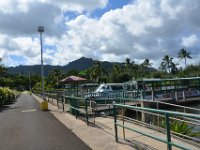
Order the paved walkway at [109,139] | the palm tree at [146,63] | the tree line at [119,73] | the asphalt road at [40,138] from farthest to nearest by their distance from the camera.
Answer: the palm tree at [146,63], the tree line at [119,73], the asphalt road at [40,138], the paved walkway at [109,139]

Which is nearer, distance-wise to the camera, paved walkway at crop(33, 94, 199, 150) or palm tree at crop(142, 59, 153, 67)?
paved walkway at crop(33, 94, 199, 150)

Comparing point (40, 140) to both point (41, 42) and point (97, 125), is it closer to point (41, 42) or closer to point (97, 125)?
point (97, 125)

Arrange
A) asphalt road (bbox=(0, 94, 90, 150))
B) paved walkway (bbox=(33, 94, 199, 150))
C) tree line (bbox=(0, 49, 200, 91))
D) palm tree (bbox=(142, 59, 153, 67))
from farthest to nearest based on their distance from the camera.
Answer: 1. palm tree (bbox=(142, 59, 153, 67))
2. tree line (bbox=(0, 49, 200, 91))
3. asphalt road (bbox=(0, 94, 90, 150))
4. paved walkway (bbox=(33, 94, 199, 150))

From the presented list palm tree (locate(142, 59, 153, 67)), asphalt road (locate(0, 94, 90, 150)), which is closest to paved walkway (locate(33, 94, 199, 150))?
asphalt road (locate(0, 94, 90, 150))

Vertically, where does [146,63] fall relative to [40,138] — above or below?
above

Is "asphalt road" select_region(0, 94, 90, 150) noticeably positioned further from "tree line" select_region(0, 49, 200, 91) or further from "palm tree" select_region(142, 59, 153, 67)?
"palm tree" select_region(142, 59, 153, 67)

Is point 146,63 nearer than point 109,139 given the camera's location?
No

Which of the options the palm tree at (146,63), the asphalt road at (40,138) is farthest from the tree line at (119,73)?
the asphalt road at (40,138)

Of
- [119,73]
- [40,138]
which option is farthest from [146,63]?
[40,138]

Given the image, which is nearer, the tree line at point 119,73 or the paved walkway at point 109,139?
the paved walkway at point 109,139

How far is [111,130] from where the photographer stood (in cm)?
1221

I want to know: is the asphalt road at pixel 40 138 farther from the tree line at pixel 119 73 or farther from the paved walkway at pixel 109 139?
the tree line at pixel 119 73

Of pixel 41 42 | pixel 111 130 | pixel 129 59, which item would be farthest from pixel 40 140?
pixel 129 59

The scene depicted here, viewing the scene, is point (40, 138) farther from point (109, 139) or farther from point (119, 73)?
point (119, 73)
